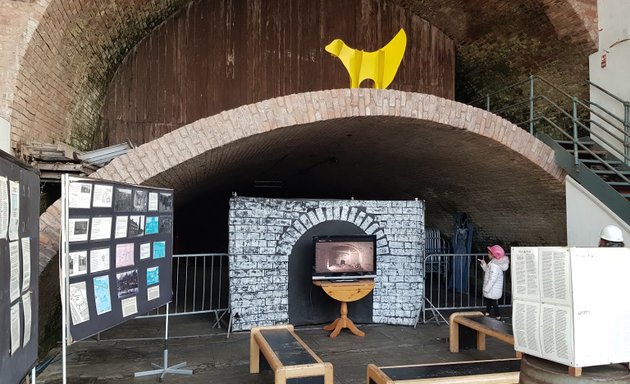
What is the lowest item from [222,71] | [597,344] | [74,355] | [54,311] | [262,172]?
[74,355]

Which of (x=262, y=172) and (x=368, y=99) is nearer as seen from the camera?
(x=368, y=99)

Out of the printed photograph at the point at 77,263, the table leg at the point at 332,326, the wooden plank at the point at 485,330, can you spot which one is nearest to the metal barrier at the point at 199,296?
the table leg at the point at 332,326

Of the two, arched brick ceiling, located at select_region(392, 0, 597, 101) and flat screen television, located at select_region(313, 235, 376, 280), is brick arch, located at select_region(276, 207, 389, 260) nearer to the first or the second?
flat screen television, located at select_region(313, 235, 376, 280)

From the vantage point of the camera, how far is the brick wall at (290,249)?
728cm

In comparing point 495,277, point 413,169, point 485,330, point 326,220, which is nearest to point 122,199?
point 326,220

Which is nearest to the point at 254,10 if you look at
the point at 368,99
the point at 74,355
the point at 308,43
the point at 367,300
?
the point at 308,43

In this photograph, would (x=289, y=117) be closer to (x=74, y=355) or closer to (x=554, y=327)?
(x=74, y=355)

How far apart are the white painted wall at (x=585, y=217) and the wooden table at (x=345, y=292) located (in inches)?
131

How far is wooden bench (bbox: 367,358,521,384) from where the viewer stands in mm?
3965

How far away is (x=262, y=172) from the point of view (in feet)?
35.8

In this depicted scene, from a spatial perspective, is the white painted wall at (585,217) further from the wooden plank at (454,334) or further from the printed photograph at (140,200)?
the printed photograph at (140,200)

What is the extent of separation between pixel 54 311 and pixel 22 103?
110 inches

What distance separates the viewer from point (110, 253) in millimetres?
4094

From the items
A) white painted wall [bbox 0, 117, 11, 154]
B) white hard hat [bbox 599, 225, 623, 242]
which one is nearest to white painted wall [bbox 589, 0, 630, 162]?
white hard hat [bbox 599, 225, 623, 242]
